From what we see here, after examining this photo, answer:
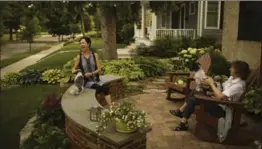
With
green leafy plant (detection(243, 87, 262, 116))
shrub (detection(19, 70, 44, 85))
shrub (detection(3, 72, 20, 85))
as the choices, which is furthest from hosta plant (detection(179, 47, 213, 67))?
shrub (detection(3, 72, 20, 85))

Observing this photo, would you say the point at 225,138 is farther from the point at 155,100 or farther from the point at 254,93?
the point at 155,100

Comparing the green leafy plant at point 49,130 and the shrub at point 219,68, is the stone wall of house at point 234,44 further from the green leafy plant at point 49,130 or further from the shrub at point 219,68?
the green leafy plant at point 49,130

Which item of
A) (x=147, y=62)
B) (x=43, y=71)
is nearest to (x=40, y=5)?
(x=43, y=71)

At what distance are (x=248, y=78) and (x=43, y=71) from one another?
22.4 feet

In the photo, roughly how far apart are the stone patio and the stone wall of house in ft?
8.86

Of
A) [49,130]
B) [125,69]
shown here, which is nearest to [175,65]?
[125,69]

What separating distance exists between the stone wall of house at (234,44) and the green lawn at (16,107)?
4.87 m

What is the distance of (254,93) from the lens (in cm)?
514

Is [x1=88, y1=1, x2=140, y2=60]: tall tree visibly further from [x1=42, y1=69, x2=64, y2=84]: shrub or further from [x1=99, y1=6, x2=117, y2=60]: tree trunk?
[x1=42, y1=69, x2=64, y2=84]: shrub

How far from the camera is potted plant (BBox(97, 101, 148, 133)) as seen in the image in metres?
2.88

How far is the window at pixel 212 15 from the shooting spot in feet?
51.7

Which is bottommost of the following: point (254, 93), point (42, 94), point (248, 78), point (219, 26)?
point (42, 94)

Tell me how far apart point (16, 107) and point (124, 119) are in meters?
4.42

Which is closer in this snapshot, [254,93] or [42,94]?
[254,93]
